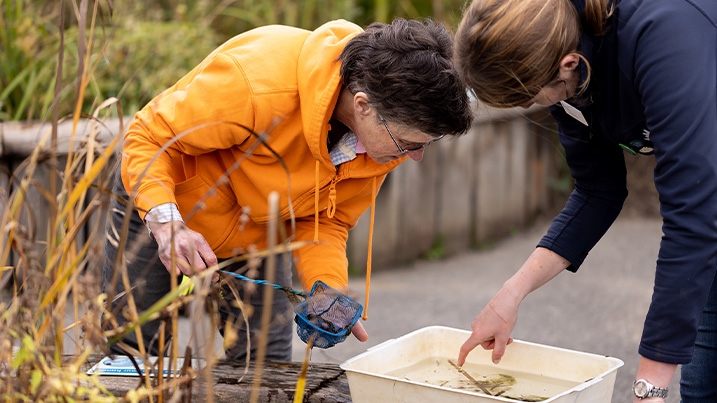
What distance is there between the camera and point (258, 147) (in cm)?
236

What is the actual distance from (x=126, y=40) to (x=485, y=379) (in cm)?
321

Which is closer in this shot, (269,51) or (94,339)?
(94,339)

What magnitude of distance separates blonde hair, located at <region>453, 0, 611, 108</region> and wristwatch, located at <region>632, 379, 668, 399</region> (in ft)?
1.97

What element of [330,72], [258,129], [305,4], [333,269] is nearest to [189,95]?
[258,129]

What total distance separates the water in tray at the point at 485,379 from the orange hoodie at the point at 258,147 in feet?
1.10

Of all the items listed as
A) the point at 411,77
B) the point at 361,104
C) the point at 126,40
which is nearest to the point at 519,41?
the point at 411,77

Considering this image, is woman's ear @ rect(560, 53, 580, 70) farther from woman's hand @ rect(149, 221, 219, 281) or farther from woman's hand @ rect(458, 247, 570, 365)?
woman's hand @ rect(149, 221, 219, 281)

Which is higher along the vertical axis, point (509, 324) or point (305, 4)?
point (305, 4)

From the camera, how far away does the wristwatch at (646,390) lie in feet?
5.90

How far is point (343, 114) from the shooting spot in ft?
7.73

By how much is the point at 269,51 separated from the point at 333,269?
616 millimetres

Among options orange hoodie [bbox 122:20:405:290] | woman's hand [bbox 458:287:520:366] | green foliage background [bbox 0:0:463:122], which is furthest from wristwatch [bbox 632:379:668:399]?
green foliage background [bbox 0:0:463:122]

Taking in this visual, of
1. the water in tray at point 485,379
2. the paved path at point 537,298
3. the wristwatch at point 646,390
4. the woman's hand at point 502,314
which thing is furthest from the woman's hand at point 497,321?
the paved path at point 537,298

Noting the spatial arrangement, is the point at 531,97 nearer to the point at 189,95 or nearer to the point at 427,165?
the point at 189,95
